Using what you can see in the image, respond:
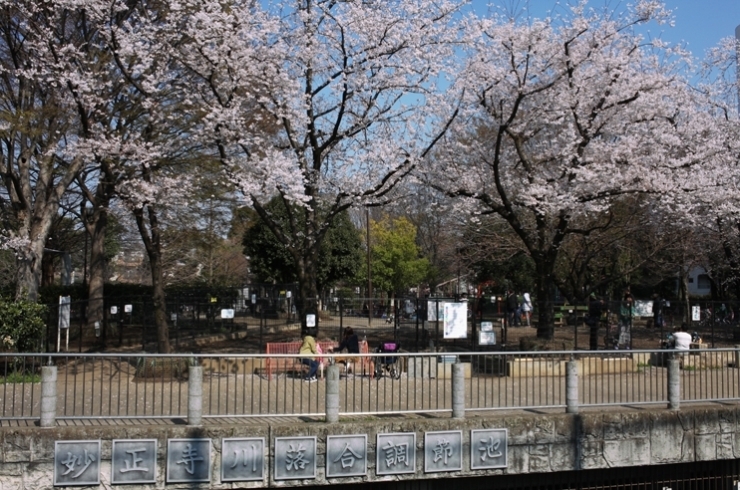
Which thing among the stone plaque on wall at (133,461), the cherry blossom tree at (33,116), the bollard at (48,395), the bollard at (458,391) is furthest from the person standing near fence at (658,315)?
the bollard at (48,395)

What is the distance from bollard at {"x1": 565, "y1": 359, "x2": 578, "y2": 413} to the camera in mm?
11922

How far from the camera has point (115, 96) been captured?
2008 cm

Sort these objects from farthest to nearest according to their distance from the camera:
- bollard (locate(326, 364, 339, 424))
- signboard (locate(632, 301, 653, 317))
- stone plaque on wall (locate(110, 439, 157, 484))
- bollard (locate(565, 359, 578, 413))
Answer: signboard (locate(632, 301, 653, 317)) → bollard (locate(565, 359, 578, 413)) → bollard (locate(326, 364, 339, 424)) → stone plaque on wall (locate(110, 439, 157, 484))

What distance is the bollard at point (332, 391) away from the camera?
11000 millimetres

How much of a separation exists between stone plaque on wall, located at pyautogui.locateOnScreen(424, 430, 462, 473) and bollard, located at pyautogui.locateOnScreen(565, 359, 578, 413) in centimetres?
195

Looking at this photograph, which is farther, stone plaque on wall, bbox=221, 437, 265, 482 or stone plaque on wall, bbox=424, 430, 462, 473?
stone plaque on wall, bbox=424, 430, 462, 473

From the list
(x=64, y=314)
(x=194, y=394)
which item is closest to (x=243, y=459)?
(x=194, y=394)

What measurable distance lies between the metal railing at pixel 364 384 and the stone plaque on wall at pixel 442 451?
0.56 m

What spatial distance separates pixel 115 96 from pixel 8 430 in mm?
11996

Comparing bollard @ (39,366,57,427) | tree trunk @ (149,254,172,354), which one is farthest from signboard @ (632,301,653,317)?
bollard @ (39,366,57,427)

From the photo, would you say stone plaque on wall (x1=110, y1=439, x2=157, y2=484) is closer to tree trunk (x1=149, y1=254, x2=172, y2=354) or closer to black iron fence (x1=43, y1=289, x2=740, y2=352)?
tree trunk (x1=149, y1=254, x2=172, y2=354)

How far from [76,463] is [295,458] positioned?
9.67 feet

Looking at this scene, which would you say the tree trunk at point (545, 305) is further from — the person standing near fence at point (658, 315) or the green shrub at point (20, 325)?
the green shrub at point (20, 325)

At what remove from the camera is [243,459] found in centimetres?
1065
